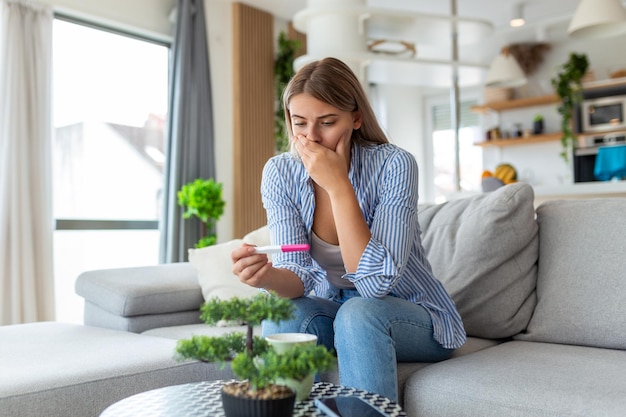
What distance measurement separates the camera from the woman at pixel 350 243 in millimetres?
1384

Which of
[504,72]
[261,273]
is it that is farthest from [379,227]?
[504,72]

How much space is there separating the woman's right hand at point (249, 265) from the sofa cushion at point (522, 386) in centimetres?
43

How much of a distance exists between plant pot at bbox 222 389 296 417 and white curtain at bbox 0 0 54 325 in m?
3.73

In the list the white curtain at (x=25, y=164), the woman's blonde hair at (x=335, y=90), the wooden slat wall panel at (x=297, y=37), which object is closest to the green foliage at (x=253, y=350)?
the woman's blonde hair at (x=335, y=90)

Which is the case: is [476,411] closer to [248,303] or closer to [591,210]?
[248,303]

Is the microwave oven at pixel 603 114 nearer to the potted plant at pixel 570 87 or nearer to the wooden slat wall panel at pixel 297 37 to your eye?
the potted plant at pixel 570 87

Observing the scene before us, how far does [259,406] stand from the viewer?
0.89 metres

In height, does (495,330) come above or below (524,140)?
below

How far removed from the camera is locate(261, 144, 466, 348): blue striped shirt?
146 cm

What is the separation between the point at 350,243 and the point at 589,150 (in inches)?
224

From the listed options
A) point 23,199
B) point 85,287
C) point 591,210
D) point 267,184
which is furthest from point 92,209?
point 591,210

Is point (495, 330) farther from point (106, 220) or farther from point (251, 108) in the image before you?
point (251, 108)

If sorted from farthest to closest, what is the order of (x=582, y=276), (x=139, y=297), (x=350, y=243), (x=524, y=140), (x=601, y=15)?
(x=524, y=140) < (x=601, y=15) < (x=139, y=297) < (x=582, y=276) < (x=350, y=243)

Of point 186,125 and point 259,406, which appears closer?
point 259,406
